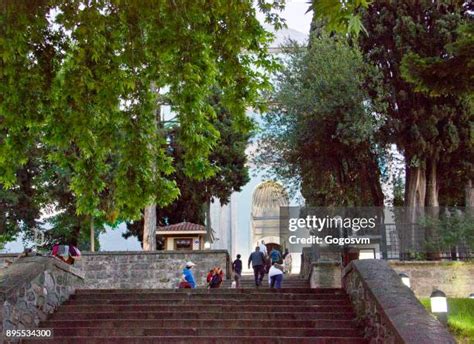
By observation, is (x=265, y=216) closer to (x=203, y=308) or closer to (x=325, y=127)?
(x=325, y=127)

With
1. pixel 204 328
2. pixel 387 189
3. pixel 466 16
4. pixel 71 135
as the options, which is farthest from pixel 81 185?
pixel 387 189

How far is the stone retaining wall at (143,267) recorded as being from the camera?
18938 millimetres

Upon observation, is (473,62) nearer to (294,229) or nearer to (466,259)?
(466,259)

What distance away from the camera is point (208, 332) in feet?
26.9

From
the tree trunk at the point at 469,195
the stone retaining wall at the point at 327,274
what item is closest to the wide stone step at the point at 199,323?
→ the stone retaining wall at the point at 327,274

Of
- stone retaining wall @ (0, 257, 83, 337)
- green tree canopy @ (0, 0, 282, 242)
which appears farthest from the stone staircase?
green tree canopy @ (0, 0, 282, 242)

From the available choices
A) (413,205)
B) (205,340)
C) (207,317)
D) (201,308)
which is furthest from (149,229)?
(205,340)

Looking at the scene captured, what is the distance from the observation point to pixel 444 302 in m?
8.28

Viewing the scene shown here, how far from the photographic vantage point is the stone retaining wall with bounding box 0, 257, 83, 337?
7945 mm

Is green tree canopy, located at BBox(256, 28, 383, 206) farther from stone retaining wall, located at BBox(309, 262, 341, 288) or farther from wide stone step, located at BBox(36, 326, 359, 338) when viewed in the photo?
wide stone step, located at BBox(36, 326, 359, 338)

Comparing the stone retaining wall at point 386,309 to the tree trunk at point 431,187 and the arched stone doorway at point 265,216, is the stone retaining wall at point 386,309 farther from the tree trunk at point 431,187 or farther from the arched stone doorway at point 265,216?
the arched stone doorway at point 265,216

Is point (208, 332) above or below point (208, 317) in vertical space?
below

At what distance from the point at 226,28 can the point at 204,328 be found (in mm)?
4388

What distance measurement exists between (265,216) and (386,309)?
84.1ft
